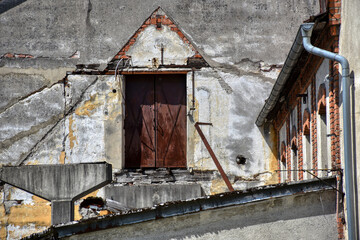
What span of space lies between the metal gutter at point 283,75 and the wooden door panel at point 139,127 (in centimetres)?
270

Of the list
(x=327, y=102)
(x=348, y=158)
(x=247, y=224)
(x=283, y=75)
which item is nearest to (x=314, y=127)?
(x=283, y=75)

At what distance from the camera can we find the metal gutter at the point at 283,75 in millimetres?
10352

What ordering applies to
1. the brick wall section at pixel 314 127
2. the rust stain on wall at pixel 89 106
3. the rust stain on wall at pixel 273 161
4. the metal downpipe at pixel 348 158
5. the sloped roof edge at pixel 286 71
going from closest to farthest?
1. the metal downpipe at pixel 348 158
2. the sloped roof edge at pixel 286 71
3. the brick wall section at pixel 314 127
4. the rust stain on wall at pixel 273 161
5. the rust stain on wall at pixel 89 106

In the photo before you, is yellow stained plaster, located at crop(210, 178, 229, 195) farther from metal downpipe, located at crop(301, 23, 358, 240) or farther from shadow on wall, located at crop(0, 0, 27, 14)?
metal downpipe, located at crop(301, 23, 358, 240)

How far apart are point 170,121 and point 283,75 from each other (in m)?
6.11

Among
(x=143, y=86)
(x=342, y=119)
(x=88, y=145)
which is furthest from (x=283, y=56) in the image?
(x=342, y=119)

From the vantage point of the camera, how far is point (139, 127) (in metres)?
18.2

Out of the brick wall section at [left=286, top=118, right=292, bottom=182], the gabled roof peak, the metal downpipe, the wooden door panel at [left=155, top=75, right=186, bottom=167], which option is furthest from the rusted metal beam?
the metal downpipe

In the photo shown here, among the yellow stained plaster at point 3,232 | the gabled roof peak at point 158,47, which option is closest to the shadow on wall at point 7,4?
the gabled roof peak at point 158,47

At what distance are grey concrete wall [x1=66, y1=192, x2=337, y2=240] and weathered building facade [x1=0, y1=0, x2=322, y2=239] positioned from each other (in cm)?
827

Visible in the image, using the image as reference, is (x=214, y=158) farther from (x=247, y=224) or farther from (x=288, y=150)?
(x=247, y=224)

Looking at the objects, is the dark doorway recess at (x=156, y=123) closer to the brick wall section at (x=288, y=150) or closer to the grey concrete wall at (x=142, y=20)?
the grey concrete wall at (x=142, y=20)

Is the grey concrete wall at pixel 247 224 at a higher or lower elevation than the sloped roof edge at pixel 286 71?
lower

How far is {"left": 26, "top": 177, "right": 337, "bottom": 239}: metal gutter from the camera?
920 centimetres
